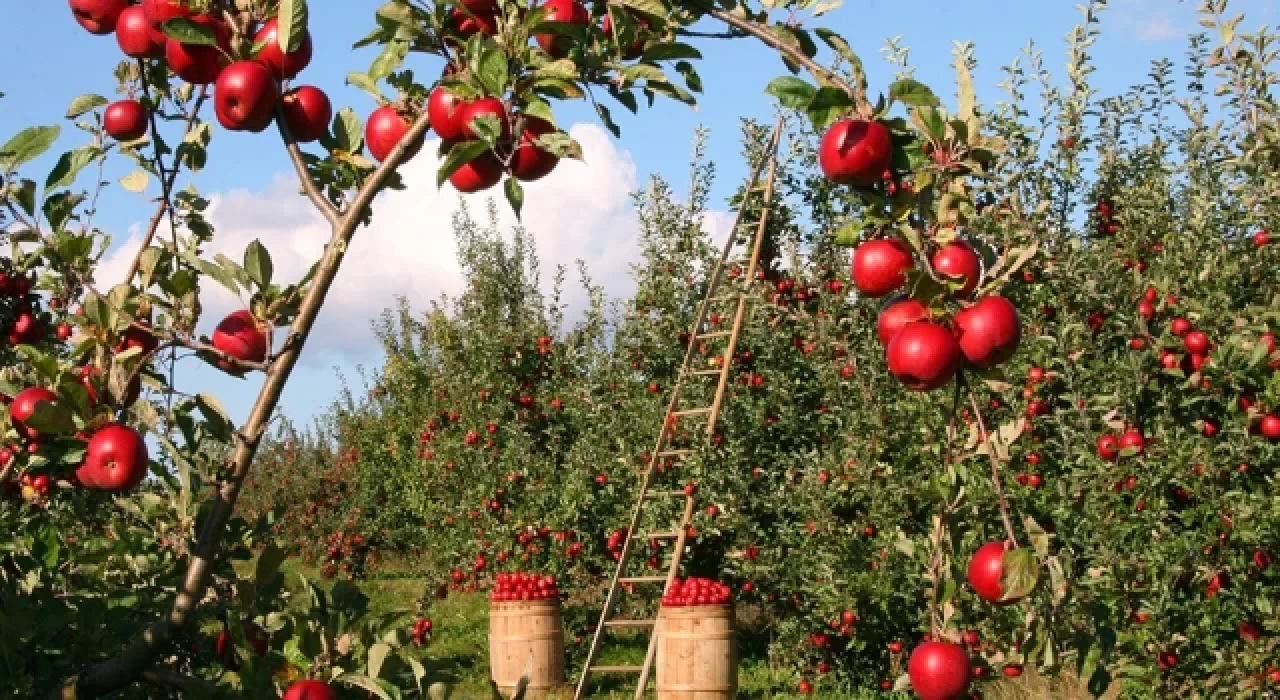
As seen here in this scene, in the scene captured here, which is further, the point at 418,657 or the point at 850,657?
the point at 850,657

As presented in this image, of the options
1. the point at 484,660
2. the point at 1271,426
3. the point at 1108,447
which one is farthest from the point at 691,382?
the point at 1271,426

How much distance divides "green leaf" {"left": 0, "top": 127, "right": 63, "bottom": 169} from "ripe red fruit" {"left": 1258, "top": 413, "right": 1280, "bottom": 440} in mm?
4202

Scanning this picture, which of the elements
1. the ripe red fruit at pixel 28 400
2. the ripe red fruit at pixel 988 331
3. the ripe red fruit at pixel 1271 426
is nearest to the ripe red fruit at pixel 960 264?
the ripe red fruit at pixel 988 331

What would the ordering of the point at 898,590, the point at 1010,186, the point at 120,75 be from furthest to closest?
the point at 898,590, the point at 1010,186, the point at 120,75

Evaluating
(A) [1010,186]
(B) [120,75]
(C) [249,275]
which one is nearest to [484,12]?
(C) [249,275]

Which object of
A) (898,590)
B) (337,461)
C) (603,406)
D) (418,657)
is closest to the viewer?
(418,657)

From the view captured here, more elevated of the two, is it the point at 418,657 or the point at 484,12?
the point at 484,12

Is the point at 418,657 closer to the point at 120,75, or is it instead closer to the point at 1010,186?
the point at 120,75

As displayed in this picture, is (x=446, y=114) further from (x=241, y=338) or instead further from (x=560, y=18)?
(x=241, y=338)

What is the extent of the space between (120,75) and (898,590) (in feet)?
17.9

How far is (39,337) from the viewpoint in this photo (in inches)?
104

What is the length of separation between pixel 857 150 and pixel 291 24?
0.61 meters

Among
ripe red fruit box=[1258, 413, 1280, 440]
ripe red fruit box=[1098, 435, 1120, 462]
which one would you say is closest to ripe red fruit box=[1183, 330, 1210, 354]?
ripe red fruit box=[1258, 413, 1280, 440]

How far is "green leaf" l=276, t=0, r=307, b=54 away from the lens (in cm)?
131
